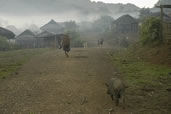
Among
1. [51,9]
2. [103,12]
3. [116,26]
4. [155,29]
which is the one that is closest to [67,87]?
[155,29]

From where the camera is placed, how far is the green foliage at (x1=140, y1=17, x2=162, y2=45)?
20712 millimetres

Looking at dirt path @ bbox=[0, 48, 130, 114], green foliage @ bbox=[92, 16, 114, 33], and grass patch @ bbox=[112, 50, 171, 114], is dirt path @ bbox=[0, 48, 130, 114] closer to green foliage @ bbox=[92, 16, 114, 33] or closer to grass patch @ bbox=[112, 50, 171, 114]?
grass patch @ bbox=[112, 50, 171, 114]

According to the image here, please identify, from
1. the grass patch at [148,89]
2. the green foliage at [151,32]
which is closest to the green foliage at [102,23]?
the green foliage at [151,32]

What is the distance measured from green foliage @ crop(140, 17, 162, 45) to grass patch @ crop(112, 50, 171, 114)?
6138 millimetres

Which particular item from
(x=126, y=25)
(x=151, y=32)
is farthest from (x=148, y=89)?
(x=126, y=25)

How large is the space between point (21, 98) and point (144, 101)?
15.1 ft

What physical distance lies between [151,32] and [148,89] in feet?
41.2

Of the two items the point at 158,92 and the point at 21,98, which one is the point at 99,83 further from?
the point at 21,98

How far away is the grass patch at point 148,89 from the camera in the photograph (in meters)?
7.86

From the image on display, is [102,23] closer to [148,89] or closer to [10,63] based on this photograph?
[10,63]

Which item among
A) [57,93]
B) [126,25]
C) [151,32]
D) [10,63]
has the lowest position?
[57,93]

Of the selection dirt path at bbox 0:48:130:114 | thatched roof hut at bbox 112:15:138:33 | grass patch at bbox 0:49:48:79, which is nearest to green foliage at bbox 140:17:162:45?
dirt path at bbox 0:48:130:114

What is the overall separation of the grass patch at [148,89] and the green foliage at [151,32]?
20.1 ft

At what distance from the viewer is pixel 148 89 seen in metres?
9.95
